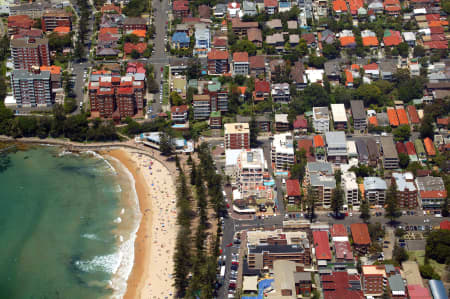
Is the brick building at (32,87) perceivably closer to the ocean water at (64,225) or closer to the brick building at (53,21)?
the ocean water at (64,225)

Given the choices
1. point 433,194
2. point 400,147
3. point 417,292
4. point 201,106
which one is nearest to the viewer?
point 417,292

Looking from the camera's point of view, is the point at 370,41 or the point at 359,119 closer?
the point at 359,119

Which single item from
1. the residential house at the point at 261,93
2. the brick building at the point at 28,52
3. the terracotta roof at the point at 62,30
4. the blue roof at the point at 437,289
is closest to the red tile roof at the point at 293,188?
the residential house at the point at 261,93

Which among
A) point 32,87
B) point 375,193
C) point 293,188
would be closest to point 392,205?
point 375,193

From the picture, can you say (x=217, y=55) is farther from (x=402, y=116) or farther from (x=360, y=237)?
(x=360, y=237)

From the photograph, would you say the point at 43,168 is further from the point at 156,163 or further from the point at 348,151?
the point at 348,151

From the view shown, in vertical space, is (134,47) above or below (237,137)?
above

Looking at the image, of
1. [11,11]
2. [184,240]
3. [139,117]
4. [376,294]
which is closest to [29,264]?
[184,240]
